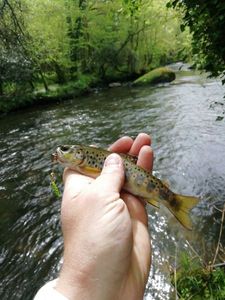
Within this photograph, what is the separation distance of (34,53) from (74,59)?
8454 mm

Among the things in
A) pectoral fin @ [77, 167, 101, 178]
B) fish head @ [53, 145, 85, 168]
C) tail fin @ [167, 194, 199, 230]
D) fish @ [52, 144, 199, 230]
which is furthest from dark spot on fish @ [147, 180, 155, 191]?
fish head @ [53, 145, 85, 168]

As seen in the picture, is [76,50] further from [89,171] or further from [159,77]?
[89,171]

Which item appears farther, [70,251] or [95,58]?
[95,58]

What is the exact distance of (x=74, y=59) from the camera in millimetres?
32406

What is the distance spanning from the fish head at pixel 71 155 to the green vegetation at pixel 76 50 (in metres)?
19.1

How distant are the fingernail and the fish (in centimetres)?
13

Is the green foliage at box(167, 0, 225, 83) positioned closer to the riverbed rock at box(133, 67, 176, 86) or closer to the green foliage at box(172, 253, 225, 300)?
the green foliage at box(172, 253, 225, 300)

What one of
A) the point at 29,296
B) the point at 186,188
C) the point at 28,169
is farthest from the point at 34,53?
the point at 29,296

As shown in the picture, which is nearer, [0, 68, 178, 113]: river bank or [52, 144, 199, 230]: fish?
[52, 144, 199, 230]: fish

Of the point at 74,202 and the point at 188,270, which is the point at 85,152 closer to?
the point at 74,202

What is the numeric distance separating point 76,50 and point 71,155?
31256 mm

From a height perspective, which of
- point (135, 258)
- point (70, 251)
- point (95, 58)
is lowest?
point (95, 58)

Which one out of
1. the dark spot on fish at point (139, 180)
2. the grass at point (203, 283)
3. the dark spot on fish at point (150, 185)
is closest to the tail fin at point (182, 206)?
the dark spot on fish at point (150, 185)

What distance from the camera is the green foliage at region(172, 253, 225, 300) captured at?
429cm
